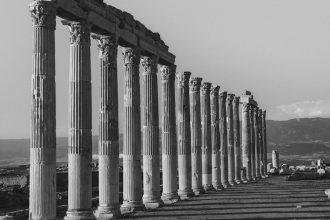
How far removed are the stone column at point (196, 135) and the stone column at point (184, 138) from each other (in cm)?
243

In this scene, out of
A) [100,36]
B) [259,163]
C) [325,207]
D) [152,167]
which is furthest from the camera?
[259,163]

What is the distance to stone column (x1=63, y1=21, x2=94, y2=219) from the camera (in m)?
23.2

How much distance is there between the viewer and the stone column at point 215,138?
150 feet

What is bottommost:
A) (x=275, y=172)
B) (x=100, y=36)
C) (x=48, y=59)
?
(x=275, y=172)

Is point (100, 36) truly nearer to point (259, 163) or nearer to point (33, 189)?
point (33, 189)

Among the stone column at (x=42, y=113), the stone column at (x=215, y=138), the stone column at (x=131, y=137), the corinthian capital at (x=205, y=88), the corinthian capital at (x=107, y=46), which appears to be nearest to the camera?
the stone column at (x=42, y=113)

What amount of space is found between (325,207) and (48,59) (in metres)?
17.2

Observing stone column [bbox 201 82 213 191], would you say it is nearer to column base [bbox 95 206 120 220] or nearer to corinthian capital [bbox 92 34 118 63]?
column base [bbox 95 206 120 220]

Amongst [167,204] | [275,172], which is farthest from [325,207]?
[275,172]

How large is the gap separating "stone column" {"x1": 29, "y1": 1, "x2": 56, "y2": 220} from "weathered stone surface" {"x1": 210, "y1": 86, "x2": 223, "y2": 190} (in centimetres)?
2619

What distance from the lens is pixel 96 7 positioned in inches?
985

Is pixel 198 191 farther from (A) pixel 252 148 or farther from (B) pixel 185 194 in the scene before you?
(A) pixel 252 148

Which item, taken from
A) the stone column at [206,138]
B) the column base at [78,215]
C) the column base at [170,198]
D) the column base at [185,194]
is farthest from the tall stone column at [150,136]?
the stone column at [206,138]

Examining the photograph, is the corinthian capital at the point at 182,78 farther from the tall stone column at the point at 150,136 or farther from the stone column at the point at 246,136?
the stone column at the point at 246,136
